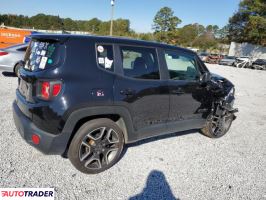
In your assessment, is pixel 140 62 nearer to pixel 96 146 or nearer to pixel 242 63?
pixel 96 146

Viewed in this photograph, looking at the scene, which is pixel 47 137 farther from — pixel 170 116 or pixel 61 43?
pixel 170 116

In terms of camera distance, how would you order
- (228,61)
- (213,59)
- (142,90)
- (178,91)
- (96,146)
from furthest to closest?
(213,59), (228,61), (178,91), (142,90), (96,146)

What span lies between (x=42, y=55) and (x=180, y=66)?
2.23m

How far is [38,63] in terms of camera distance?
9.28ft

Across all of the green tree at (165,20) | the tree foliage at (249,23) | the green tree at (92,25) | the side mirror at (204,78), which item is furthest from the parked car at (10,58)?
the green tree at (92,25)

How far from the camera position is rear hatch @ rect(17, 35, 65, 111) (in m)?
2.64

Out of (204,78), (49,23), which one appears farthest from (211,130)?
(49,23)

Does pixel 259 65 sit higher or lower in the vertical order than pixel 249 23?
lower

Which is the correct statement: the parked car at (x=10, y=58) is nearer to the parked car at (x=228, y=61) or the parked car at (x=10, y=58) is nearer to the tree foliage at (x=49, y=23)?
the parked car at (x=228, y=61)

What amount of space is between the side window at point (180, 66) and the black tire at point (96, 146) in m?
1.32

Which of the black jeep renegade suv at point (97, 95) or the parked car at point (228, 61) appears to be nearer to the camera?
the black jeep renegade suv at point (97, 95)

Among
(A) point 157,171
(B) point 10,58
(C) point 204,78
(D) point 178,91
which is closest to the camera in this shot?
(A) point 157,171

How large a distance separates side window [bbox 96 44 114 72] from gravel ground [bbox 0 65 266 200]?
144cm

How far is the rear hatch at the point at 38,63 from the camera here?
2.64 meters
